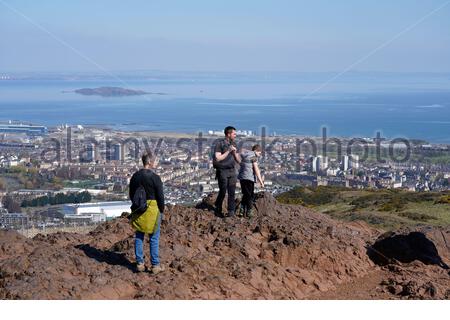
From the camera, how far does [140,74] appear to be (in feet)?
117

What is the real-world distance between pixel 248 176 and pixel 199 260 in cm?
357

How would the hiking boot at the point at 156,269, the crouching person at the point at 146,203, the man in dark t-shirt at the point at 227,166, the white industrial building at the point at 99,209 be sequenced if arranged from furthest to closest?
1. the white industrial building at the point at 99,209
2. the man in dark t-shirt at the point at 227,166
3. the crouching person at the point at 146,203
4. the hiking boot at the point at 156,269

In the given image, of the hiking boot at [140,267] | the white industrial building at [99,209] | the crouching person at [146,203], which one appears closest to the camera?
the hiking boot at [140,267]

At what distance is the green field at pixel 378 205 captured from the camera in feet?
58.3

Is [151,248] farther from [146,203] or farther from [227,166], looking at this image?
[227,166]

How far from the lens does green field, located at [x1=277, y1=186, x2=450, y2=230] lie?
17.8m

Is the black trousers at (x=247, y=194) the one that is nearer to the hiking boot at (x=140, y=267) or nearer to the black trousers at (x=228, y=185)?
the black trousers at (x=228, y=185)

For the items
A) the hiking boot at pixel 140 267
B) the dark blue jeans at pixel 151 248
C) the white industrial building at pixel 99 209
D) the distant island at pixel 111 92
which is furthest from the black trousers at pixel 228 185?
the distant island at pixel 111 92

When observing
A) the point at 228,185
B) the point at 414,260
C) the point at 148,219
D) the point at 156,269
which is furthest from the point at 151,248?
the point at 414,260

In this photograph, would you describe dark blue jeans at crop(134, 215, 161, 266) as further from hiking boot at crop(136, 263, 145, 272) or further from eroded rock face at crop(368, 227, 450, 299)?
eroded rock face at crop(368, 227, 450, 299)

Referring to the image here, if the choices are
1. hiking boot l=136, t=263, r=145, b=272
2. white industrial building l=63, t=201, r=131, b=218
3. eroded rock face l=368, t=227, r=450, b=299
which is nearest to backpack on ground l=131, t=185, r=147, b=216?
hiking boot l=136, t=263, r=145, b=272

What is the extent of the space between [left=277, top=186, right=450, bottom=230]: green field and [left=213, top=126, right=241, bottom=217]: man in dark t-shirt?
16.8 ft

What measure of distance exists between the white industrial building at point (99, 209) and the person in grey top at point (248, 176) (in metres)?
5.14

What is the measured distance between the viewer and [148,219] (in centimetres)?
917
